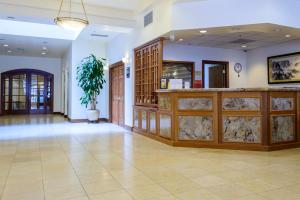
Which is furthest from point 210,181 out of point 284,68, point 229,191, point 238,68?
point 238,68

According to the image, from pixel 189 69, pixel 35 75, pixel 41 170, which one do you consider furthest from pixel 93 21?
pixel 35 75

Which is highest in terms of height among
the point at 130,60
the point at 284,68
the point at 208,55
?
the point at 208,55

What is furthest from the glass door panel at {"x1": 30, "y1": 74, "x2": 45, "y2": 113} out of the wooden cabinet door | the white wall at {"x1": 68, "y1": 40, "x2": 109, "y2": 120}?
the wooden cabinet door

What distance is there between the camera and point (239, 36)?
719cm

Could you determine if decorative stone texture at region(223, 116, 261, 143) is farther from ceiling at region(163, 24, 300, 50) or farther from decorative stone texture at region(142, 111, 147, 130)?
decorative stone texture at region(142, 111, 147, 130)

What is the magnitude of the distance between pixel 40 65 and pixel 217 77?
374 inches

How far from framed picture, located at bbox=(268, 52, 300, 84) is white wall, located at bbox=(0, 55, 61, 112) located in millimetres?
10590

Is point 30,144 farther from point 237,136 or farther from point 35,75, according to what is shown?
point 35,75

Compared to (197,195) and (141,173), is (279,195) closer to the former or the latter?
(197,195)

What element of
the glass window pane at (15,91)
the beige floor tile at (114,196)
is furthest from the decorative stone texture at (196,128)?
the glass window pane at (15,91)

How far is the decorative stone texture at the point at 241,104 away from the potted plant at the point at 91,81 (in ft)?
18.6

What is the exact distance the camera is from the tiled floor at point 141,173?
112 inches

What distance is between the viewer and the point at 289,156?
15.1 ft

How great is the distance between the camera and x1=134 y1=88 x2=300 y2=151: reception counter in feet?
16.4
